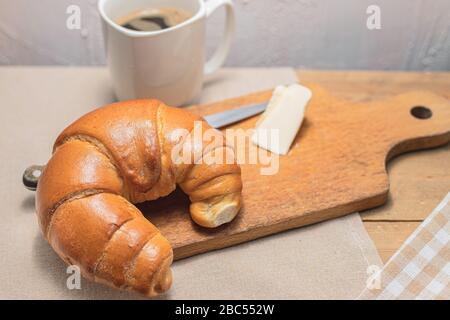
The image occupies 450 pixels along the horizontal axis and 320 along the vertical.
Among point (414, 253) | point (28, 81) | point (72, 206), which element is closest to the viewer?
point (72, 206)

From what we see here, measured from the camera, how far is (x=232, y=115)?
1.12 meters

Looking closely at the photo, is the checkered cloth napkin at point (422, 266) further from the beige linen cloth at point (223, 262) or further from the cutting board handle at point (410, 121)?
the cutting board handle at point (410, 121)

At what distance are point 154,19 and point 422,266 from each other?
69cm

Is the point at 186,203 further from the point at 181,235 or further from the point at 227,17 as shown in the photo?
the point at 227,17

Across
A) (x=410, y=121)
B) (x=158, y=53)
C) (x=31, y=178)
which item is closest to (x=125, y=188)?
(x=31, y=178)

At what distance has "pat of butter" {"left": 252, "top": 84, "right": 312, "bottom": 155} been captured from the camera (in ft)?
3.49

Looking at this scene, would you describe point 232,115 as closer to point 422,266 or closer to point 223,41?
point 223,41

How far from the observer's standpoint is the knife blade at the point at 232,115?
1103mm

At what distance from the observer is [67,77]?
4.24 feet

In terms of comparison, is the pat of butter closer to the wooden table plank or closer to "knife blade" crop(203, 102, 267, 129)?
"knife blade" crop(203, 102, 267, 129)

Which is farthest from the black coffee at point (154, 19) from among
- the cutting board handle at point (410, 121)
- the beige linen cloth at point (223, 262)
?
the cutting board handle at point (410, 121)

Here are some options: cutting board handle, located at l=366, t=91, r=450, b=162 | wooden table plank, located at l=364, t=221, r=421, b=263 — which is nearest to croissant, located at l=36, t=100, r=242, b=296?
wooden table plank, located at l=364, t=221, r=421, b=263
